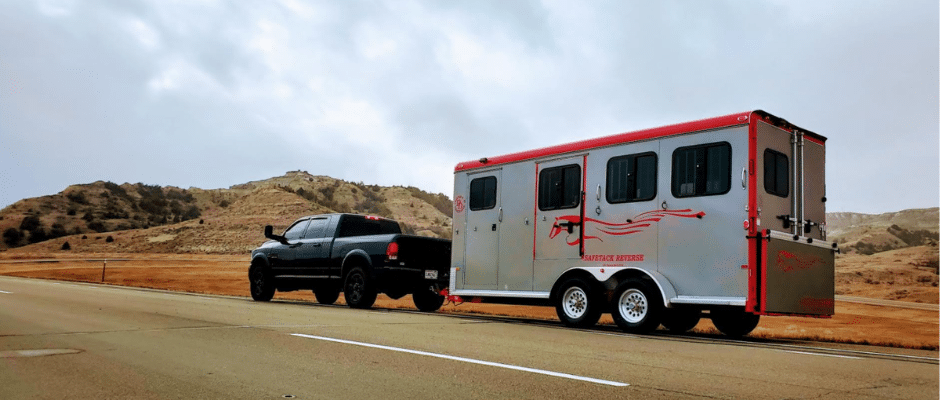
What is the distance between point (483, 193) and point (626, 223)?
3.58 meters

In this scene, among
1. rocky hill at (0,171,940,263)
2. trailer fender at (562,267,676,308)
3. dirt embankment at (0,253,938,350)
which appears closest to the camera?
trailer fender at (562,267,676,308)

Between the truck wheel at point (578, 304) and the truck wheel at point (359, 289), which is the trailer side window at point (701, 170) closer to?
the truck wheel at point (578, 304)

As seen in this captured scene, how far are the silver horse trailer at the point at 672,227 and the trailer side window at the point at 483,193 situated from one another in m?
0.22

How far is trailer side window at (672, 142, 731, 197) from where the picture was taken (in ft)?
36.7

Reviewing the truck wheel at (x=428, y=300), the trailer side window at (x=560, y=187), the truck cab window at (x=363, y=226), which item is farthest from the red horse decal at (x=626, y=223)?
the truck cab window at (x=363, y=226)

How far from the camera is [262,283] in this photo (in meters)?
19.4

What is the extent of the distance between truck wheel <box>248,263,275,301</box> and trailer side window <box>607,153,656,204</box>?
10.1 metres

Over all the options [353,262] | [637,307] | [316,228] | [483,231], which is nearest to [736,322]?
[637,307]

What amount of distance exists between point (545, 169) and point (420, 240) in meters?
4.20

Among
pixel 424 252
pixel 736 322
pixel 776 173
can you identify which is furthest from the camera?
pixel 424 252

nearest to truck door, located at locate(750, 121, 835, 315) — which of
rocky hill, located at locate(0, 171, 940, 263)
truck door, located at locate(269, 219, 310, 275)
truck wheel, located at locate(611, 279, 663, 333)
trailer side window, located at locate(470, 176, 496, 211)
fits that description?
truck wheel, located at locate(611, 279, 663, 333)

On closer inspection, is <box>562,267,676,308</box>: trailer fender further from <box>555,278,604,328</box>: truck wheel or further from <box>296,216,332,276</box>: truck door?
<box>296,216,332,276</box>: truck door

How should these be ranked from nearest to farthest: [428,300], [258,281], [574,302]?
[574,302], [428,300], [258,281]

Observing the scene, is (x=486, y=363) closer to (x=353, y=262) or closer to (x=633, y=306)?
(x=633, y=306)
